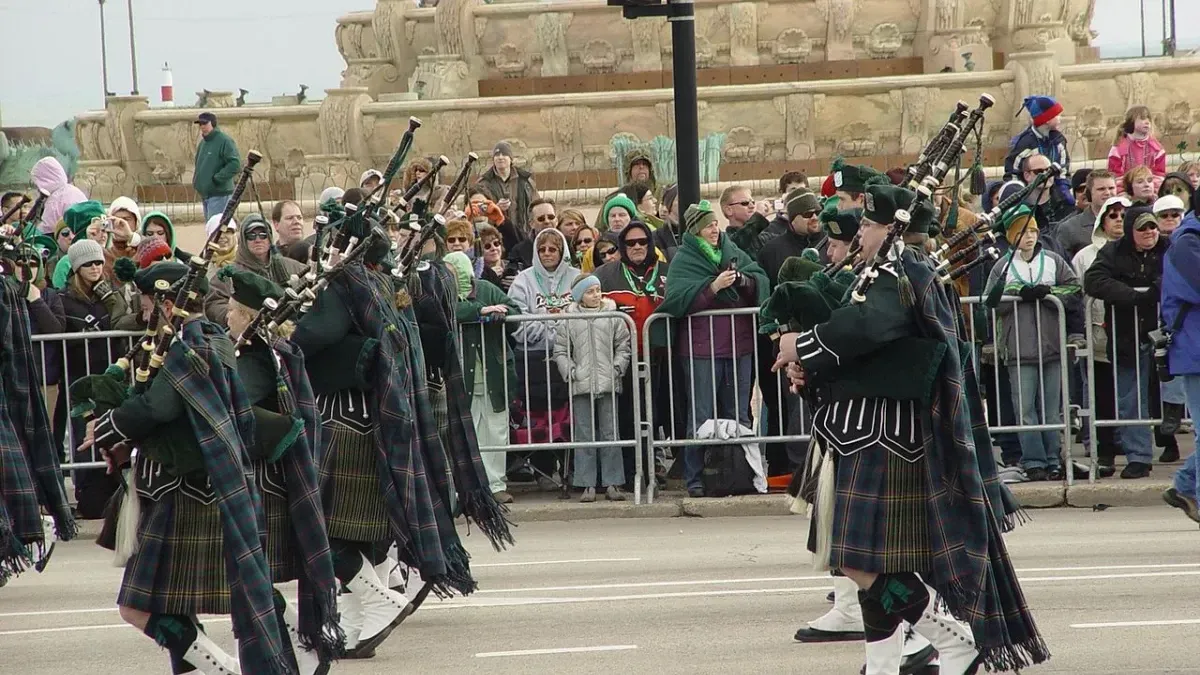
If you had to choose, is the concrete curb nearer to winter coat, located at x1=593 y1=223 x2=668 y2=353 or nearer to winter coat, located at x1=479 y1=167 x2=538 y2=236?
Result: winter coat, located at x1=593 y1=223 x2=668 y2=353

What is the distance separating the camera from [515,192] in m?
16.4

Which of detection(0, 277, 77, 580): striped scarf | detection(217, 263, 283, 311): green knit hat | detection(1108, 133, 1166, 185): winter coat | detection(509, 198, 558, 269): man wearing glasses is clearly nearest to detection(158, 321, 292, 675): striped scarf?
detection(217, 263, 283, 311): green knit hat

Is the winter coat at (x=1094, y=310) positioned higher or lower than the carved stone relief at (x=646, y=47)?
lower

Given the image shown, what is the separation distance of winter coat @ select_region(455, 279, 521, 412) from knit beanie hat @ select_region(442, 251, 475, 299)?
0.06 metres

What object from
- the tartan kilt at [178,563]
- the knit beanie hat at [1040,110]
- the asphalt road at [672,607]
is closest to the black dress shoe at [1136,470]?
the asphalt road at [672,607]

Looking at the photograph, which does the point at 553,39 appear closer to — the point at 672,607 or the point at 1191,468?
the point at 1191,468

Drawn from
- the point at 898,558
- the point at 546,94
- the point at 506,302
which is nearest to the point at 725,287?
the point at 506,302

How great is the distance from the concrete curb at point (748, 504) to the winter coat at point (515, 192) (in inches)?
171

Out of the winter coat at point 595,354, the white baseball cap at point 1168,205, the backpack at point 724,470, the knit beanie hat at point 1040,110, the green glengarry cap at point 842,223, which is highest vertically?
the knit beanie hat at point 1040,110

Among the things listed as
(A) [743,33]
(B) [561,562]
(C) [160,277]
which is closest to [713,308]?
(B) [561,562]

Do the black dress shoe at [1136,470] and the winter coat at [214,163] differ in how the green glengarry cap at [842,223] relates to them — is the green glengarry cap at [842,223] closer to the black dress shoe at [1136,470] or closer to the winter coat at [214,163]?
the black dress shoe at [1136,470]

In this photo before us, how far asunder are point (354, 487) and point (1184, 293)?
4.78 meters

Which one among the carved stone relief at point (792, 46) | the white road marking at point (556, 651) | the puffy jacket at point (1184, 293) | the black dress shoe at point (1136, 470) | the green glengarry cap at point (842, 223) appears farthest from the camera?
the carved stone relief at point (792, 46)

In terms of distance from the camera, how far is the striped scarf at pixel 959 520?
22.0ft
